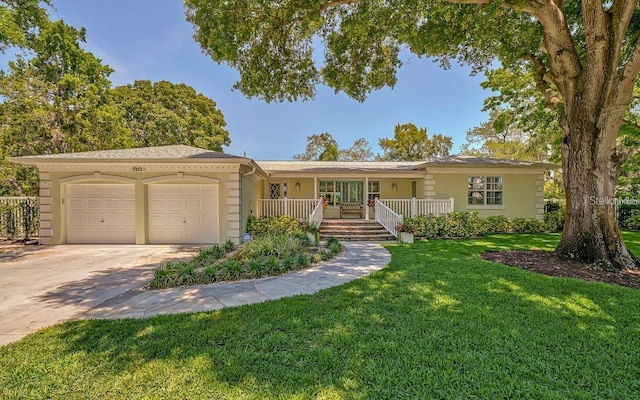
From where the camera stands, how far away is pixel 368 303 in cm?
399

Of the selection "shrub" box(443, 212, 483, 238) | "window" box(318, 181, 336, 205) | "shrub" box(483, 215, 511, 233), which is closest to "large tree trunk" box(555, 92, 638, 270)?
"shrub" box(443, 212, 483, 238)

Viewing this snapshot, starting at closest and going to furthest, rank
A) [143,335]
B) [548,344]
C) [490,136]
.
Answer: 1. [548,344]
2. [143,335]
3. [490,136]

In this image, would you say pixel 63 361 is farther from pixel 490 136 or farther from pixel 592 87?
pixel 490 136

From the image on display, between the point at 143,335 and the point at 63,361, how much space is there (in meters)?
0.65

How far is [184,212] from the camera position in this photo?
1007 cm

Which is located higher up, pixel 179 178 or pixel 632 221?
pixel 179 178

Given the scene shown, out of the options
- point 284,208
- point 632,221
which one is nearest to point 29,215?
point 284,208

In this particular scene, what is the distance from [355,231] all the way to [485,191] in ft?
22.4

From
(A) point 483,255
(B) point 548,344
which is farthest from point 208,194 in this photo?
(B) point 548,344

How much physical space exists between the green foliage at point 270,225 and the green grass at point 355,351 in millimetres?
6812

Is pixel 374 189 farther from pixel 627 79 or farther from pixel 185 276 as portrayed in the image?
pixel 185 276

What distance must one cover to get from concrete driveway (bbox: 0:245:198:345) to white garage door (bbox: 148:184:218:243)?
717mm

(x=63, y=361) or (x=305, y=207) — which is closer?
(x=63, y=361)

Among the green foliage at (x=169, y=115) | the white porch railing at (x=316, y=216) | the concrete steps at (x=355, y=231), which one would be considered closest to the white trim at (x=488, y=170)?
the concrete steps at (x=355, y=231)
